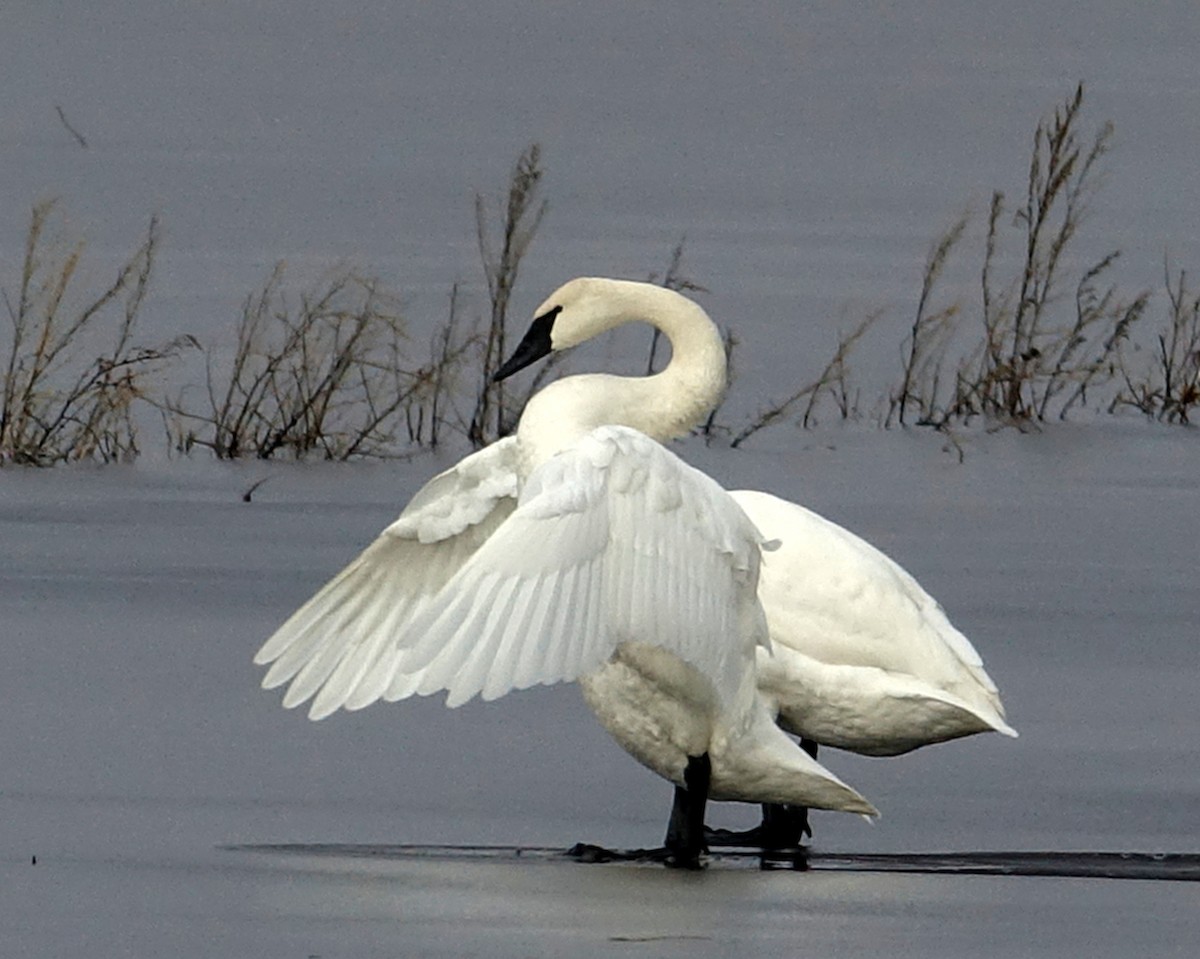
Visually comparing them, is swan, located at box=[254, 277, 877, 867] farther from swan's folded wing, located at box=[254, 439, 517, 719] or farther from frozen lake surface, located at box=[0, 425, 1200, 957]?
frozen lake surface, located at box=[0, 425, 1200, 957]

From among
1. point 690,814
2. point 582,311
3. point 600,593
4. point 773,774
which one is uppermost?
point 582,311

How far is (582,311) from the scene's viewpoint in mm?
10305

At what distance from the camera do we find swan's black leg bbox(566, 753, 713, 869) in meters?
8.71

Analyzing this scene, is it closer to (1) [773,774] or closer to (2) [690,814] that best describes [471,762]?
(2) [690,814]

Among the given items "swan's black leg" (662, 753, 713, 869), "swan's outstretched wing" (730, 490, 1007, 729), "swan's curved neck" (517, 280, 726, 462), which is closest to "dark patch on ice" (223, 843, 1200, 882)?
"swan's black leg" (662, 753, 713, 869)

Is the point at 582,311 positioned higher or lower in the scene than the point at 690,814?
higher

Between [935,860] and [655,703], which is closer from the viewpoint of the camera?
[935,860]

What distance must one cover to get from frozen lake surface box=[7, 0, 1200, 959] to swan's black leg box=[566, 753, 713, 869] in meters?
0.11

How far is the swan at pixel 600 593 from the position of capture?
324 inches

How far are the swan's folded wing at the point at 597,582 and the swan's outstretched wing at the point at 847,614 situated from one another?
0.66 meters

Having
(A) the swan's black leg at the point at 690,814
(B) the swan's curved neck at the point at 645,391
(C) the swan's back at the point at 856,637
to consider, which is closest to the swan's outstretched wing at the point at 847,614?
(C) the swan's back at the point at 856,637

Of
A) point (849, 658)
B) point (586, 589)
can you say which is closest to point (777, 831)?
point (849, 658)

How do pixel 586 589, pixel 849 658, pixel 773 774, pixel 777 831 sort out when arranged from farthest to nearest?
pixel 849 658
pixel 777 831
pixel 773 774
pixel 586 589

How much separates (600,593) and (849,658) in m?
1.29
